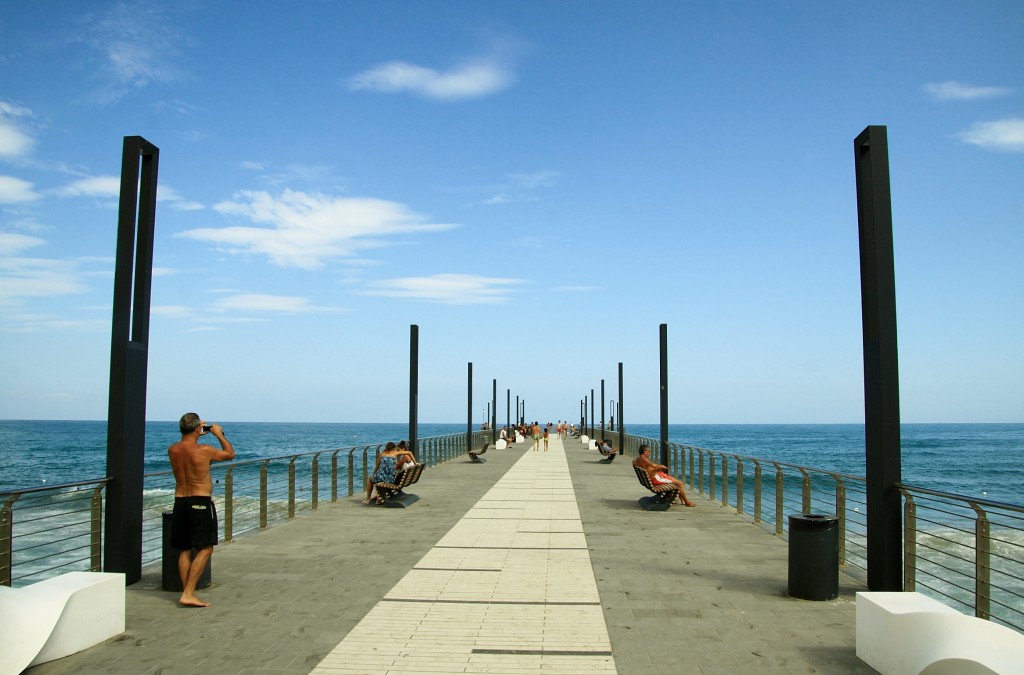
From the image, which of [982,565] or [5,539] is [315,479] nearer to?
[5,539]

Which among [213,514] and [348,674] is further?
[213,514]

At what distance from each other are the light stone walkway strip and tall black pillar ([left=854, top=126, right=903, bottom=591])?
7.66ft

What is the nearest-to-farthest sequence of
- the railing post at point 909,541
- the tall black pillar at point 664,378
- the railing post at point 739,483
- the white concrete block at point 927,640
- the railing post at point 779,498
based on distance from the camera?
the white concrete block at point 927,640, the railing post at point 909,541, the railing post at point 779,498, the railing post at point 739,483, the tall black pillar at point 664,378

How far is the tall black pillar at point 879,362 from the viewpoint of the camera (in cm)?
660

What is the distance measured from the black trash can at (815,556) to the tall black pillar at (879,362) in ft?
1.14

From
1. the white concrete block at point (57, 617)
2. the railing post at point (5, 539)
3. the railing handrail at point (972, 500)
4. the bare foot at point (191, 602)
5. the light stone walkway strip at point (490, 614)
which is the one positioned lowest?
the light stone walkway strip at point (490, 614)

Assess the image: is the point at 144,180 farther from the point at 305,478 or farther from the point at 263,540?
the point at 305,478

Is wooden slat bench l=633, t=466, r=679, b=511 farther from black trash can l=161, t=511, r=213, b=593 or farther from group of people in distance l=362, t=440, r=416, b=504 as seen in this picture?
black trash can l=161, t=511, r=213, b=593

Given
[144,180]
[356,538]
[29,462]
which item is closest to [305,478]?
[29,462]

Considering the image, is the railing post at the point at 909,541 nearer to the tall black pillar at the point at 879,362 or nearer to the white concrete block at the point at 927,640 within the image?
the tall black pillar at the point at 879,362

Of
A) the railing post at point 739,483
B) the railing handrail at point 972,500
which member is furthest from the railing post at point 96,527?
the railing post at point 739,483

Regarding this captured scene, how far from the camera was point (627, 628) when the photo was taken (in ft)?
19.0

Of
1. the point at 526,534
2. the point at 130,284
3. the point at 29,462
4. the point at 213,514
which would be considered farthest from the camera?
the point at 29,462

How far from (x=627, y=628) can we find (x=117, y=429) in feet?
14.9
